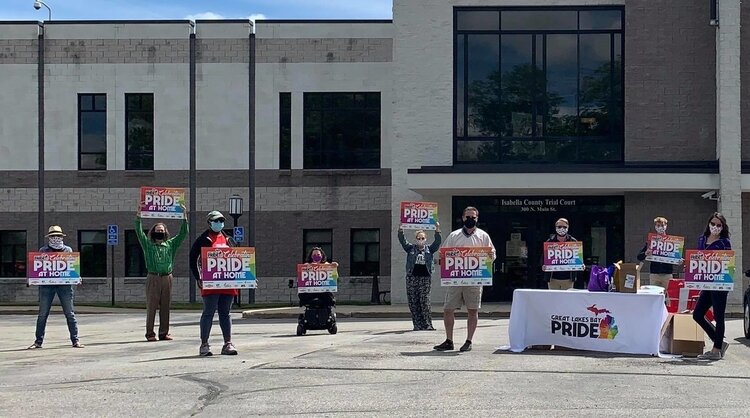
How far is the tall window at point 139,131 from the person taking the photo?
1468 inches

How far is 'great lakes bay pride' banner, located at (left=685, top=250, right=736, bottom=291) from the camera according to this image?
14523 mm

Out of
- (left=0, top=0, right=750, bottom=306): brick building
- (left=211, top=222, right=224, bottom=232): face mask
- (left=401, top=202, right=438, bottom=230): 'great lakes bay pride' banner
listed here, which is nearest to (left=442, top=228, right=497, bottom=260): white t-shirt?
(left=211, top=222, right=224, bottom=232): face mask

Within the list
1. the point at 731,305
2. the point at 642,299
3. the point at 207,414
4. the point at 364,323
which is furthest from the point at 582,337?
the point at 731,305

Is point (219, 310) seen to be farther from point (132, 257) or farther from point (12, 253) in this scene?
point (12, 253)

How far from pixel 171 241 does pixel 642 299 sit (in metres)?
8.07

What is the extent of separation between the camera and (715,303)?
14.4m

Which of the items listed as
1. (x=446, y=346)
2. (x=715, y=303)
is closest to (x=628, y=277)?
(x=715, y=303)

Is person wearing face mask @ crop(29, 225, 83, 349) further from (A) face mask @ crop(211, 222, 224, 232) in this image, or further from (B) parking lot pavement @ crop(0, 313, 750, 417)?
(A) face mask @ crop(211, 222, 224, 232)

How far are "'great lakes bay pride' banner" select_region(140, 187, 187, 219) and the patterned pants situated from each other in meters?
4.41

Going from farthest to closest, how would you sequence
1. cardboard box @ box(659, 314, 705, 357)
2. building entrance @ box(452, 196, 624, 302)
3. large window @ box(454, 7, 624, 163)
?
building entrance @ box(452, 196, 624, 302) → large window @ box(454, 7, 624, 163) → cardboard box @ box(659, 314, 705, 357)

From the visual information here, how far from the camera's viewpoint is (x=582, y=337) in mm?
14727

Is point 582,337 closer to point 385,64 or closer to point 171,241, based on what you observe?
point 171,241

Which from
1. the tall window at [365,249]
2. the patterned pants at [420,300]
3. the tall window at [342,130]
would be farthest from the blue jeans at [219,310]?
the tall window at [342,130]

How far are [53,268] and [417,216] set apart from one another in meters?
7.07
